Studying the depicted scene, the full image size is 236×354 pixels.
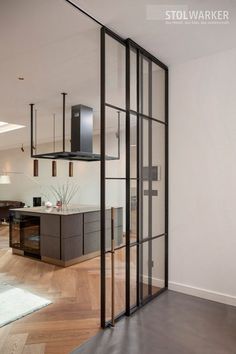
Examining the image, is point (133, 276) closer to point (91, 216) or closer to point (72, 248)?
point (72, 248)

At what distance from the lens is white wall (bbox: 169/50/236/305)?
2949 mm

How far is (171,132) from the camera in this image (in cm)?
336

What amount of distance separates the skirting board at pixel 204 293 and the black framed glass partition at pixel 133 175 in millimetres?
149

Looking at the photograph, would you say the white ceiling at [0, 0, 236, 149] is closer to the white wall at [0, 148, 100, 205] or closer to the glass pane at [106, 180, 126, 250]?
the glass pane at [106, 180, 126, 250]

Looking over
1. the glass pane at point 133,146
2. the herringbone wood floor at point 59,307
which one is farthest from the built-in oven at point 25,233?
the glass pane at point 133,146

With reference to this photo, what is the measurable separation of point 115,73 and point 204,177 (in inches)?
59.1

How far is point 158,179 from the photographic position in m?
3.28

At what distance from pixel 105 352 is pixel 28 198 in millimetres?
8121

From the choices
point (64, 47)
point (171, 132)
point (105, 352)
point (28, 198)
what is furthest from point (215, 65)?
point (28, 198)

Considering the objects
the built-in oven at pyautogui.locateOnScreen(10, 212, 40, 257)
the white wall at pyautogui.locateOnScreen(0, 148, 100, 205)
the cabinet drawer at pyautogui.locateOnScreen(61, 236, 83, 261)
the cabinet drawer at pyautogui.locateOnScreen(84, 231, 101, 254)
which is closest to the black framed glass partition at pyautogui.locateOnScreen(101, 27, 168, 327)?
the cabinet drawer at pyautogui.locateOnScreen(61, 236, 83, 261)

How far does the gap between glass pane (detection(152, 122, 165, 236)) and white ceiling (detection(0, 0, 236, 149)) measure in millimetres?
857

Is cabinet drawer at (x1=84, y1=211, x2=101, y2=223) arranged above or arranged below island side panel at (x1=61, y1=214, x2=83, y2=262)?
above

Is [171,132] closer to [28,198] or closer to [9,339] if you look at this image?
[9,339]

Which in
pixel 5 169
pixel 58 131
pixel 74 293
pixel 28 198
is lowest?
pixel 74 293
